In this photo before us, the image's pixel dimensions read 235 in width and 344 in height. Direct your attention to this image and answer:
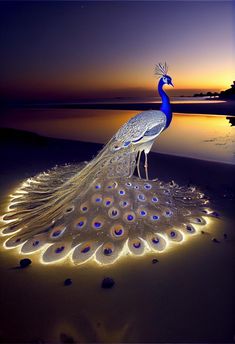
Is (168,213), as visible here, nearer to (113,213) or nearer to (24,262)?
(113,213)

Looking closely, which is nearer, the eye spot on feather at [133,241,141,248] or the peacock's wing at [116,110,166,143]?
the eye spot on feather at [133,241,141,248]

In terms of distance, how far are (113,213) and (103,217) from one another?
16 centimetres

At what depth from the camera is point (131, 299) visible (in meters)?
2.73

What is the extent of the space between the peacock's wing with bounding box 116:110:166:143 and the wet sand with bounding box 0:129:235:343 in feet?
6.25

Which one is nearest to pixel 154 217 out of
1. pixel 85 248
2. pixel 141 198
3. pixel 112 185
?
pixel 141 198

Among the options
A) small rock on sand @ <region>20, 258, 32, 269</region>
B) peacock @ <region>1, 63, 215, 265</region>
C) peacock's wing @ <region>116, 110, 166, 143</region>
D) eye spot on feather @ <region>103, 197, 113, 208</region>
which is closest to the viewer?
small rock on sand @ <region>20, 258, 32, 269</region>

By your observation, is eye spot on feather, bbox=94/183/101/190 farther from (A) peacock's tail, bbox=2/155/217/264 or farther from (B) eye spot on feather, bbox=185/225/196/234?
(B) eye spot on feather, bbox=185/225/196/234

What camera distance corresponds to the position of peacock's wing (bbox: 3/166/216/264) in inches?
133

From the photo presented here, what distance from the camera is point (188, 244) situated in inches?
144

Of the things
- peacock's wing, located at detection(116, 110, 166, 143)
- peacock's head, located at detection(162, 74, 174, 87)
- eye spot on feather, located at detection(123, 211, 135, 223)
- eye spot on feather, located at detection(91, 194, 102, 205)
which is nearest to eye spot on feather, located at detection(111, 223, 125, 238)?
eye spot on feather, located at detection(123, 211, 135, 223)

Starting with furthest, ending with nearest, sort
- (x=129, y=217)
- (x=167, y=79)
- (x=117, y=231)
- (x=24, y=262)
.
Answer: (x=167, y=79) → (x=129, y=217) → (x=117, y=231) → (x=24, y=262)

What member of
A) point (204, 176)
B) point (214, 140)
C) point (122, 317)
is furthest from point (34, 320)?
point (214, 140)

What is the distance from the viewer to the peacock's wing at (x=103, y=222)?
3387mm

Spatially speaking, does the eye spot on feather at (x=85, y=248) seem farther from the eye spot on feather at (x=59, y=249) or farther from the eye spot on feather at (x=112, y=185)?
the eye spot on feather at (x=112, y=185)
